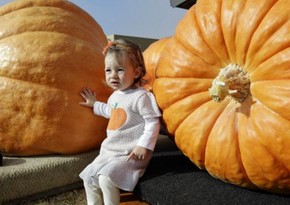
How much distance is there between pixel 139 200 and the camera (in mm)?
1612

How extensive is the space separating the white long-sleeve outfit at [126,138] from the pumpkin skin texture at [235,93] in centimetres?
12

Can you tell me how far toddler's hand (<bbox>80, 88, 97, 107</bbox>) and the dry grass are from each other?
47 cm

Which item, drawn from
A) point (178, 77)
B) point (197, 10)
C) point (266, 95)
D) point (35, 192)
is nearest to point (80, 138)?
point (35, 192)

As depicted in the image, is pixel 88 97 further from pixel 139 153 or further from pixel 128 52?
pixel 139 153

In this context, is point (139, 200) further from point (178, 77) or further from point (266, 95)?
point (266, 95)

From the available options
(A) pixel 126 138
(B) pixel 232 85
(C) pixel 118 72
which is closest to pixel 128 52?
(C) pixel 118 72

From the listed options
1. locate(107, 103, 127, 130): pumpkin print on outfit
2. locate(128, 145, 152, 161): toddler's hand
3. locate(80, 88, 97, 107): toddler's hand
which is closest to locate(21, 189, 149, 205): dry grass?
locate(128, 145, 152, 161): toddler's hand

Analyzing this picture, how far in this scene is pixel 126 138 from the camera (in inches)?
68.0

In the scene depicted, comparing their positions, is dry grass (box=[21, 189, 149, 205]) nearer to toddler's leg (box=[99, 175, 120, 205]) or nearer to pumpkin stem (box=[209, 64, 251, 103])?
toddler's leg (box=[99, 175, 120, 205])

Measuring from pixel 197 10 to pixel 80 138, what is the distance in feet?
3.00

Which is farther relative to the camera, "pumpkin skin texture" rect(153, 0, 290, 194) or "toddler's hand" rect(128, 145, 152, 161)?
"toddler's hand" rect(128, 145, 152, 161)

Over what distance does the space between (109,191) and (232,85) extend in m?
0.72

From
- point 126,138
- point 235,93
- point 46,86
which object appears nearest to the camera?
point 235,93

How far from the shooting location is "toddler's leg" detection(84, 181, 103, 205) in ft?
5.41
